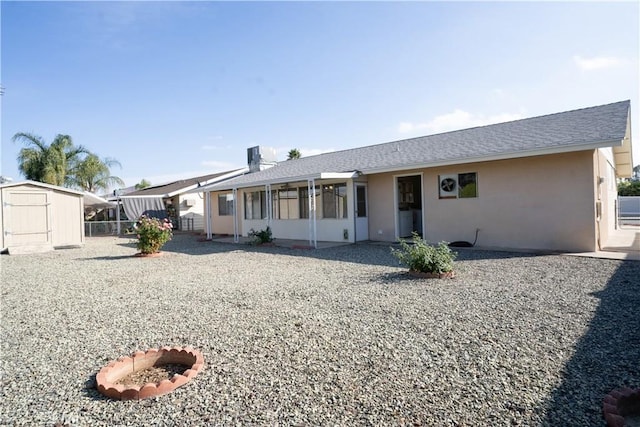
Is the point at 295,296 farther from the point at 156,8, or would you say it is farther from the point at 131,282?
the point at 156,8

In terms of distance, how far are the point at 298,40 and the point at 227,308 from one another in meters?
8.51

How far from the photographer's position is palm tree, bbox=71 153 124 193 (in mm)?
26125

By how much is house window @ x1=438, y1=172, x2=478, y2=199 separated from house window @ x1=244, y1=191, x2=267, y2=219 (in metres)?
7.98

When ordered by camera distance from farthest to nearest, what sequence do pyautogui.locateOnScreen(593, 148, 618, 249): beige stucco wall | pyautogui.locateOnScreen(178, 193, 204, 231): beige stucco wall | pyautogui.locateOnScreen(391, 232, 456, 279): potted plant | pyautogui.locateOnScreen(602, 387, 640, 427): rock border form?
pyautogui.locateOnScreen(178, 193, 204, 231): beige stucco wall
pyautogui.locateOnScreen(593, 148, 618, 249): beige stucco wall
pyautogui.locateOnScreen(391, 232, 456, 279): potted plant
pyautogui.locateOnScreen(602, 387, 640, 427): rock border

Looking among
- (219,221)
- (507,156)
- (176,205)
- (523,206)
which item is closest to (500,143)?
(507,156)

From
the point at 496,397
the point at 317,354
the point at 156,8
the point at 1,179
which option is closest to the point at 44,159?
the point at 1,179

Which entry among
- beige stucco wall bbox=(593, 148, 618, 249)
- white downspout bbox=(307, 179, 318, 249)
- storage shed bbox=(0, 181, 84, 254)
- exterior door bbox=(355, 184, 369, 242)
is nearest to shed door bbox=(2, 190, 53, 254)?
storage shed bbox=(0, 181, 84, 254)

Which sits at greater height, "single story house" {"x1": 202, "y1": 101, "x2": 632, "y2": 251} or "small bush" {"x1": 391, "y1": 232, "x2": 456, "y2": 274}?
"single story house" {"x1": 202, "y1": 101, "x2": 632, "y2": 251}

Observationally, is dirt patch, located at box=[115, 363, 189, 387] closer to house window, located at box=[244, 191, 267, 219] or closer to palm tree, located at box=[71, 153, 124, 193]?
house window, located at box=[244, 191, 267, 219]

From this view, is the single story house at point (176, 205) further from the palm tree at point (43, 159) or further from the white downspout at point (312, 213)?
the white downspout at point (312, 213)

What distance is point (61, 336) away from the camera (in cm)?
410

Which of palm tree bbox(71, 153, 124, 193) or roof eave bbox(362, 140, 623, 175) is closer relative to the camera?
roof eave bbox(362, 140, 623, 175)

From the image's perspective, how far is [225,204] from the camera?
A: 18.9 m

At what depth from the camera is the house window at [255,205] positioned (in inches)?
639
